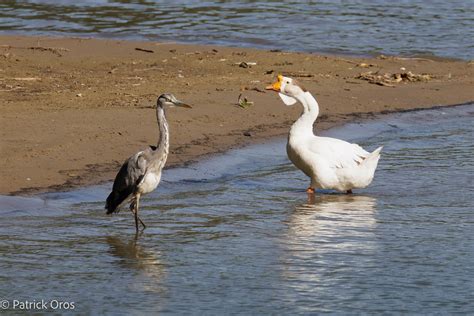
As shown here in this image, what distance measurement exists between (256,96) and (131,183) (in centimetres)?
615

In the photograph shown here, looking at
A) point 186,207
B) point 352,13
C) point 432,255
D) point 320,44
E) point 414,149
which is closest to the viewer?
point 432,255

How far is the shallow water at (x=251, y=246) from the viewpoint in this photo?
7547mm

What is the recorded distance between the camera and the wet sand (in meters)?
11.5

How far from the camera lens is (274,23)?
23828 mm

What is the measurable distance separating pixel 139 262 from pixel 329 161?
2.94 metres

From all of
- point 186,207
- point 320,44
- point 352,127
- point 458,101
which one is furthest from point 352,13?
point 186,207

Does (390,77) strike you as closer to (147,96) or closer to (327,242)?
(147,96)

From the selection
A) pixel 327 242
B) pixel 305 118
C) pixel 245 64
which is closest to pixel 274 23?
pixel 245 64

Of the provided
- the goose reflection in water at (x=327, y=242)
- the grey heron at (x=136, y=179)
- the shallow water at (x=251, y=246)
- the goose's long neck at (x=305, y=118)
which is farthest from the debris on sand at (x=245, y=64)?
the grey heron at (x=136, y=179)

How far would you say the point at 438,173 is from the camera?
1136 cm

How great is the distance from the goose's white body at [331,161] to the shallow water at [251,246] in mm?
172

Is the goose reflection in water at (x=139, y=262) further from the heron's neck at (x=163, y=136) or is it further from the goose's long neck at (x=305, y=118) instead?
the goose's long neck at (x=305, y=118)

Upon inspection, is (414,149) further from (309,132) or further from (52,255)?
(52,255)

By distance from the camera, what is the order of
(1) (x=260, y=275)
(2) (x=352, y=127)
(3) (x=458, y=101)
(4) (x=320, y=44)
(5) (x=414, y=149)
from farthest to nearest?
(4) (x=320, y=44) < (3) (x=458, y=101) < (2) (x=352, y=127) < (5) (x=414, y=149) < (1) (x=260, y=275)
